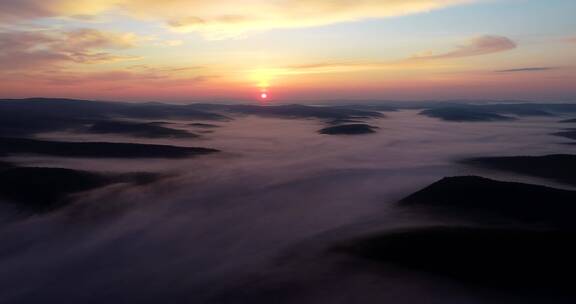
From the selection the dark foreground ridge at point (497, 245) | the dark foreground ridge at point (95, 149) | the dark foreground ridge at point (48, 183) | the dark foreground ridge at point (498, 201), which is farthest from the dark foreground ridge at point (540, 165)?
the dark foreground ridge at point (95, 149)

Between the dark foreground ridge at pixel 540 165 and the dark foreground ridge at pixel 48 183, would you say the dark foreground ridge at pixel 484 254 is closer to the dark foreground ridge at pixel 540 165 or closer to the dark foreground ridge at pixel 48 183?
the dark foreground ridge at pixel 540 165

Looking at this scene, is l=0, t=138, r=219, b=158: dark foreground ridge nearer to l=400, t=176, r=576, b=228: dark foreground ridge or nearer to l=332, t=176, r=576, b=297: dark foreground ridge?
l=400, t=176, r=576, b=228: dark foreground ridge

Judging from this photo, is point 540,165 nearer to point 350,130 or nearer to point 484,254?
point 484,254

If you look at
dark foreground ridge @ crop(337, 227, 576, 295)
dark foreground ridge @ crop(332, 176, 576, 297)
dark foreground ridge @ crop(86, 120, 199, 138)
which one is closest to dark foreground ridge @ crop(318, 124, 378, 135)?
dark foreground ridge @ crop(86, 120, 199, 138)

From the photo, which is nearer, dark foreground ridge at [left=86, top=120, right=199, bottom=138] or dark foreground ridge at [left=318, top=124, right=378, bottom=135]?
dark foreground ridge at [left=86, top=120, right=199, bottom=138]

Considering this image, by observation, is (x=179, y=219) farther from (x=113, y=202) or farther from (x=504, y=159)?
(x=504, y=159)

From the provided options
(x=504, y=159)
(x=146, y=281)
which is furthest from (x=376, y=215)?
(x=504, y=159)

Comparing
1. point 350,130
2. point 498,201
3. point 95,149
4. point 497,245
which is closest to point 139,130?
point 95,149
